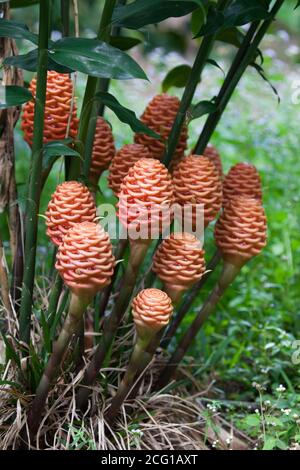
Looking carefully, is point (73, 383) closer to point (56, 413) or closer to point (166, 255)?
point (56, 413)

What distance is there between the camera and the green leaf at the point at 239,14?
162 centimetres

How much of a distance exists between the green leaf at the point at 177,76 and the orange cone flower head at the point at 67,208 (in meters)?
0.74

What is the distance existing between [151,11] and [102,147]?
0.40 metres

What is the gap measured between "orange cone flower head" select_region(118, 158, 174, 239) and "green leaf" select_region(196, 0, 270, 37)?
37 cm

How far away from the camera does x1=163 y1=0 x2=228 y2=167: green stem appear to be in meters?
1.72

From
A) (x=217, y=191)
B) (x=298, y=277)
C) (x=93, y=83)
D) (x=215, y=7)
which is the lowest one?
(x=298, y=277)

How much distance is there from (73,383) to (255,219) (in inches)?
23.9

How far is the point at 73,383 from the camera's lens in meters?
1.76

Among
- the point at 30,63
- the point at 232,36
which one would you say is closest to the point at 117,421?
the point at 30,63

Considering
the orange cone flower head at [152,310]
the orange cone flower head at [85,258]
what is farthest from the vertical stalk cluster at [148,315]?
the orange cone flower head at [85,258]

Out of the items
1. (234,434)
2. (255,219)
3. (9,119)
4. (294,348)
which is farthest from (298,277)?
(9,119)

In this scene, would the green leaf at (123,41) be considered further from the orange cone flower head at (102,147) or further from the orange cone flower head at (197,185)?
the orange cone flower head at (197,185)

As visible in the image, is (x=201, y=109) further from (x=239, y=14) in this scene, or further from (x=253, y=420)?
(x=253, y=420)

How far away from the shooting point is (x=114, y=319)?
1695mm
